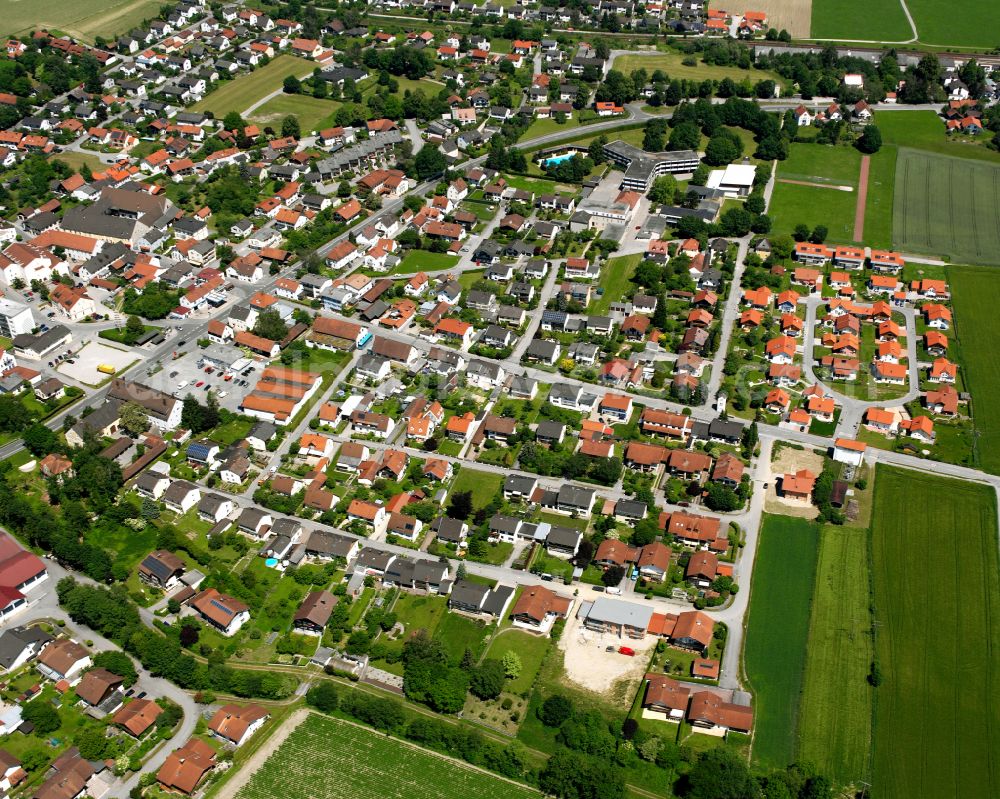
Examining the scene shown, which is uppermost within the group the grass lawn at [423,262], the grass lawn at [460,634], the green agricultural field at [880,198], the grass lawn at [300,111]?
the grass lawn at [300,111]

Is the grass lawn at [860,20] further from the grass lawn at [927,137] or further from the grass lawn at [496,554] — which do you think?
the grass lawn at [496,554]

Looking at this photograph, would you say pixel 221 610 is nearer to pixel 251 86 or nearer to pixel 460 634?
pixel 460 634

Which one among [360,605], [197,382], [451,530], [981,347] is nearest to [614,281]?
[981,347]

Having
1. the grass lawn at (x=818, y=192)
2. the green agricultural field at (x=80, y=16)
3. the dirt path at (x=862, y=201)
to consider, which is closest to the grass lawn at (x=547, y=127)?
the grass lawn at (x=818, y=192)

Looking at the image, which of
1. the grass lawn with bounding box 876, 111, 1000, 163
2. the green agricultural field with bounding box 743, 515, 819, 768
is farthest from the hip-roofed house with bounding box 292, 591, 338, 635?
the grass lawn with bounding box 876, 111, 1000, 163

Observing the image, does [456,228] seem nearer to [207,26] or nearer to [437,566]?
[437,566]

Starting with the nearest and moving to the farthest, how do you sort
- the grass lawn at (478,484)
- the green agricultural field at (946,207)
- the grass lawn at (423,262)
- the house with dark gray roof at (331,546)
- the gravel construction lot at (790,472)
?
the house with dark gray roof at (331,546), the gravel construction lot at (790,472), the grass lawn at (478,484), the grass lawn at (423,262), the green agricultural field at (946,207)

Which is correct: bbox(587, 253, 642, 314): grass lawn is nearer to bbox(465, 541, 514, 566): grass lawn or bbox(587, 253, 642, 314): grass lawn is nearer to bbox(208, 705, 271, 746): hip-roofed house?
bbox(465, 541, 514, 566): grass lawn

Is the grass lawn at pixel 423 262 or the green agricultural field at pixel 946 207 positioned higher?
the grass lawn at pixel 423 262

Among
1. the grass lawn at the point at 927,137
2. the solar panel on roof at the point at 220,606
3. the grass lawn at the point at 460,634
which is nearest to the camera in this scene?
the grass lawn at the point at 460,634
